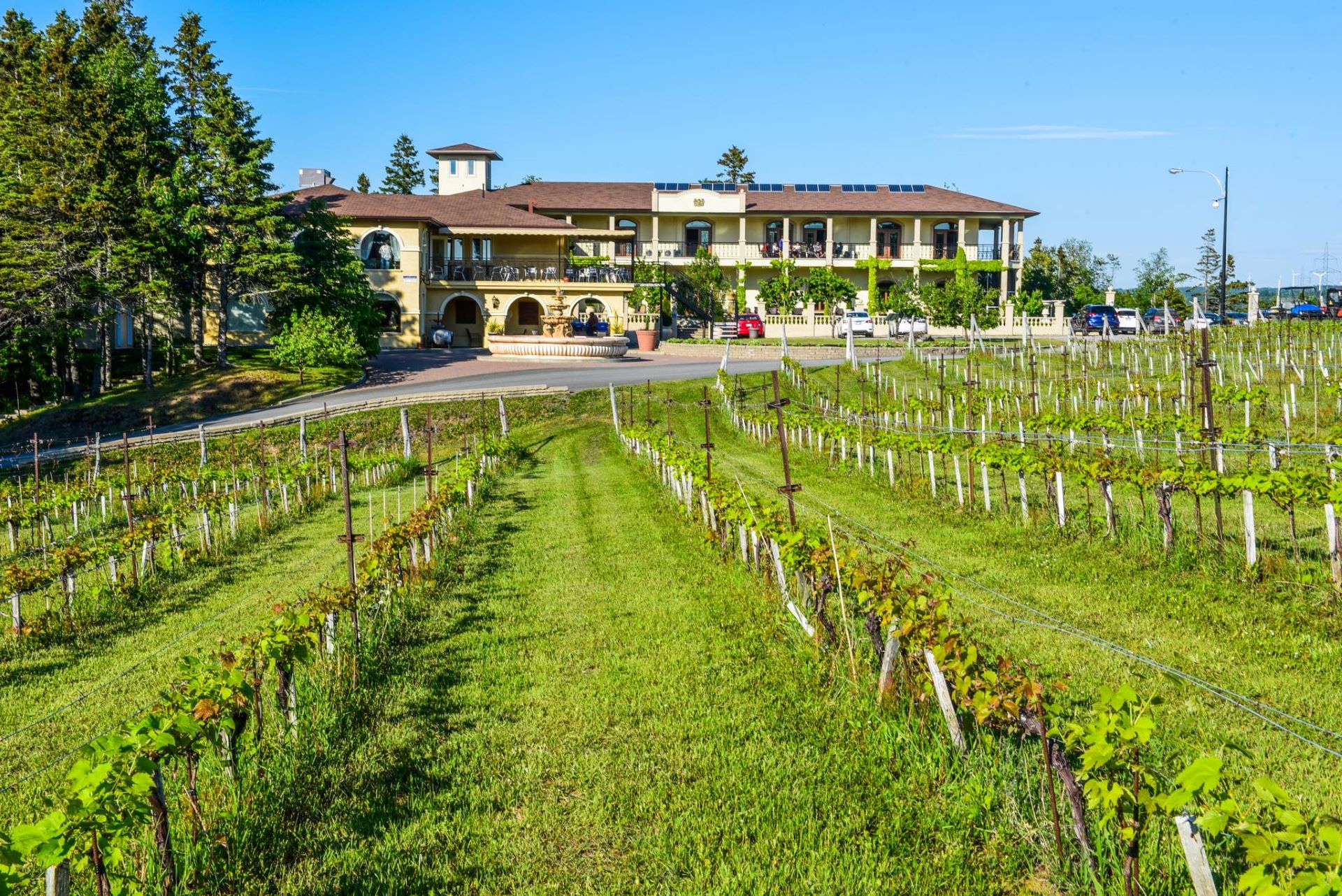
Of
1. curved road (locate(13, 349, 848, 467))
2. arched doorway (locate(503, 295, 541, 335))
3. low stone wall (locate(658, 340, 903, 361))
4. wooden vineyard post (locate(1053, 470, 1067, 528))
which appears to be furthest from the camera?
arched doorway (locate(503, 295, 541, 335))

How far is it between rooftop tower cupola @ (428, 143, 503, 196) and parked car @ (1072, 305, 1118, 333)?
33.4 metres

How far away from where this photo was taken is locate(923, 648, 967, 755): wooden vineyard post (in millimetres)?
6082

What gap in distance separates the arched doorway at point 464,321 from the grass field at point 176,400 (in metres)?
13.0

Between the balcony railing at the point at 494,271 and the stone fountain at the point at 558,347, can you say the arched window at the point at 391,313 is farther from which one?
the stone fountain at the point at 558,347

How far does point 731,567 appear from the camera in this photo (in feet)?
39.0

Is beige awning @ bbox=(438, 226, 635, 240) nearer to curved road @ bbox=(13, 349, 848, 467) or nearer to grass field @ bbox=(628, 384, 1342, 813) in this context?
curved road @ bbox=(13, 349, 848, 467)

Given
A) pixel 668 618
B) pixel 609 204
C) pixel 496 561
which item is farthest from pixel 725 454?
pixel 609 204

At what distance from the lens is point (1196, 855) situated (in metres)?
3.97

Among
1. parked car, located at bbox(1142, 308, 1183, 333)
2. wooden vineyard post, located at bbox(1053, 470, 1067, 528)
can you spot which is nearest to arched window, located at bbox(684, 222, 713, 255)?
parked car, located at bbox(1142, 308, 1183, 333)

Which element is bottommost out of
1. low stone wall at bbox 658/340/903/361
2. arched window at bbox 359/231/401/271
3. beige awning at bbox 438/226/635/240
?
low stone wall at bbox 658/340/903/361

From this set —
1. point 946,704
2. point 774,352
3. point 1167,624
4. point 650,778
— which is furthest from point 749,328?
point 946,704

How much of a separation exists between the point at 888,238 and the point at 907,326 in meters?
10.8

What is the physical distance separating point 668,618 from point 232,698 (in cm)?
480

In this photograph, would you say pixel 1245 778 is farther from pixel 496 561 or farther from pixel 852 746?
pixel 496 561
